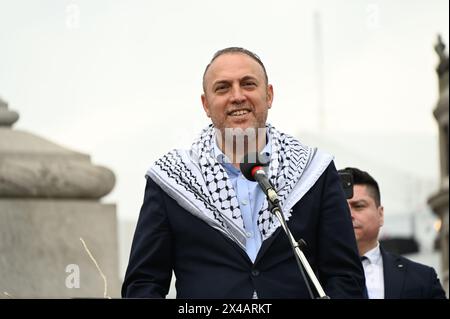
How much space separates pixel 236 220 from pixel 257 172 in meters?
0.28

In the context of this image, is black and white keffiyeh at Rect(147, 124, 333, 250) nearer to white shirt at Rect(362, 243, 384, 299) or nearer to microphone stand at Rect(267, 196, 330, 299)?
microphone stand at Rect(267, 196, 330, 299)

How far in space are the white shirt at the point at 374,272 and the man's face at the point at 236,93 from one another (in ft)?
11.4

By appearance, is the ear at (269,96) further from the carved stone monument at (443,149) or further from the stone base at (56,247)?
the carved stone monument at (443,149)

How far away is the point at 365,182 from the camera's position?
34.1 ft

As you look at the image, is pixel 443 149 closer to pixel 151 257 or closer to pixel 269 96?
pixel 269 96

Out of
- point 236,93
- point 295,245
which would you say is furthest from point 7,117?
point 295,245

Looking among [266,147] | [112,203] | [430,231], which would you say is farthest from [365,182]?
[430,231]

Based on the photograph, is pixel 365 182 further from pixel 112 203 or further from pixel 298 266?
pixel 298 266

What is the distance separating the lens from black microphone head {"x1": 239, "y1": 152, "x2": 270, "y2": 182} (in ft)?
21.8

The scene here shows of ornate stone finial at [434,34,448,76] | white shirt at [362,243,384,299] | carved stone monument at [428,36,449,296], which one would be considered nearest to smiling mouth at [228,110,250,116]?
white shirt at [362,243,384,299]

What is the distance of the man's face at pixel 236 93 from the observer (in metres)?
6.77

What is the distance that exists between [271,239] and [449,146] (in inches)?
1398

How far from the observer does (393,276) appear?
10.1 metres

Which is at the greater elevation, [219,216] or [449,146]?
[449,146]
